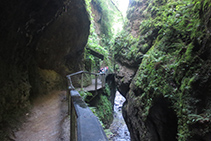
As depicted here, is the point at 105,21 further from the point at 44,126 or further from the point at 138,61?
the point at 44,126

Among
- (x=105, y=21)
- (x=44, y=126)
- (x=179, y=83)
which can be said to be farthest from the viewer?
(x=105, y=21)

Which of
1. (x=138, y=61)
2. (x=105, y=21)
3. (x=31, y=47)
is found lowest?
(x=31, y=47)

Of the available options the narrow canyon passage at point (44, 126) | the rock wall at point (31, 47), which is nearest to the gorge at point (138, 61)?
the rock wall at point (31, 47)

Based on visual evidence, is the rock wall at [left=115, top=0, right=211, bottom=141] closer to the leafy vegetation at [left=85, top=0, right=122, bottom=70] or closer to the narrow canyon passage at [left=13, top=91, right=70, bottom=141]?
the narrow canyon passage at [left=13, top=91, right=70, bottom=141]

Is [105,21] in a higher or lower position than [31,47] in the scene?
higher

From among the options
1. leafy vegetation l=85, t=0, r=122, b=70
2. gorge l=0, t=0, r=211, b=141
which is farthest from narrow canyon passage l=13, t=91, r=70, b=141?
leafy vegetation l=85, t=0, r=122, b=70

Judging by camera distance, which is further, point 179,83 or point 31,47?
point 31,47

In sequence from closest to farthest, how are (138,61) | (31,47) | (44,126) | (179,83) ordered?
(44,126), (179,83), (31,47), (138,61)

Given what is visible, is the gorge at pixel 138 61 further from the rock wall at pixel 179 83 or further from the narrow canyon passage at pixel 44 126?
the narrow canyon passage at pixel 44 126

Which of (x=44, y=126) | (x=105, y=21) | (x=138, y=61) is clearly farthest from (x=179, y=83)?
(x=105, y=21)

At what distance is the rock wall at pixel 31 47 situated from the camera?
3283 millimetres

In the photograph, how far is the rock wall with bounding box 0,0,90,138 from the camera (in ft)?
10.8

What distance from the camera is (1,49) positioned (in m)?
3.21

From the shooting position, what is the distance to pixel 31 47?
195 inches
